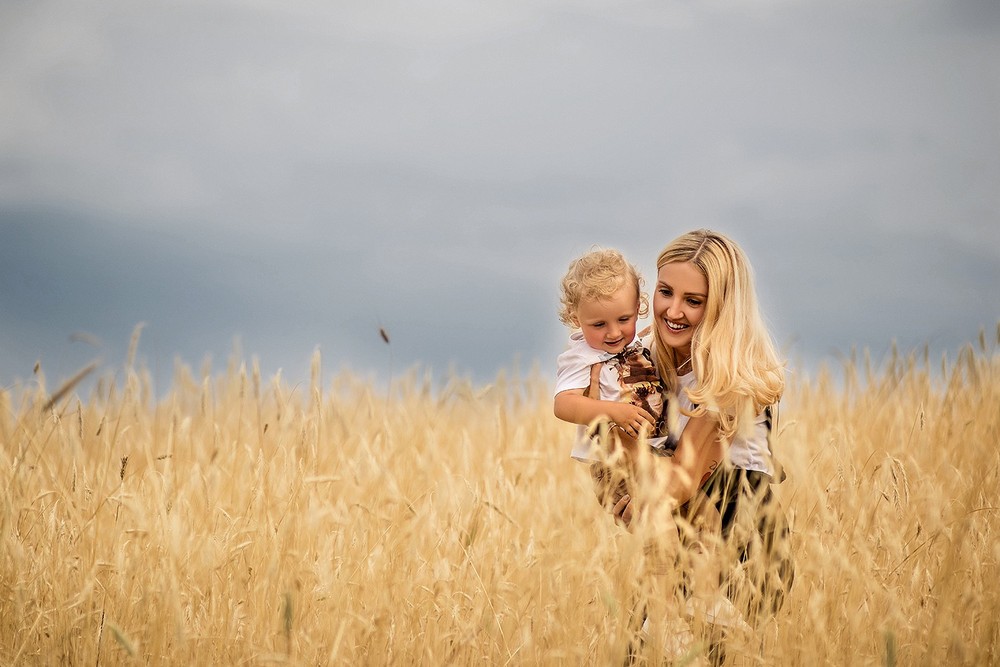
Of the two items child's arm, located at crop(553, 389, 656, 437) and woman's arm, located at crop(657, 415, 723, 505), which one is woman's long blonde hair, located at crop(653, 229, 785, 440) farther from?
child's arm, located at crop(553, 389, 656, 437)

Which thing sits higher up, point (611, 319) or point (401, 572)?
point (611, 319)

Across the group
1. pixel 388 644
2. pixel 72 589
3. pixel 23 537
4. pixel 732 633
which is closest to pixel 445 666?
pixel 388 644

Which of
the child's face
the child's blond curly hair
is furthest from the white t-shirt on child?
the child's blond curly hair

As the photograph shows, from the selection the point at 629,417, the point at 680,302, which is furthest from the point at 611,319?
the point at 629,417

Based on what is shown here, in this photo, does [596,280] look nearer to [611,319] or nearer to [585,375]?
[611,319]

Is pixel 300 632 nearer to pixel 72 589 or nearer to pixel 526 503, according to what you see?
pixel 72 589

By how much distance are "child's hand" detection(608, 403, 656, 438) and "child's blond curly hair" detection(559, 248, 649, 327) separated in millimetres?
367

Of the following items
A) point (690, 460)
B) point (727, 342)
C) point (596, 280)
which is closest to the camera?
point (690, 460)

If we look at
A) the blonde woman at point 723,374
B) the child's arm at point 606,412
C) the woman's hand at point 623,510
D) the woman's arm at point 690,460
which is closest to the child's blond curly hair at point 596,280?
the blonde woman at point 723,374

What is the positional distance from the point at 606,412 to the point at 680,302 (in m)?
0.41

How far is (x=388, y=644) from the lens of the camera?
255 cm

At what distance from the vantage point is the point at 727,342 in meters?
2.64

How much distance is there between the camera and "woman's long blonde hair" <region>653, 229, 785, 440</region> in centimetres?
257

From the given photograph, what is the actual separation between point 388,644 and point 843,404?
12.7ft
